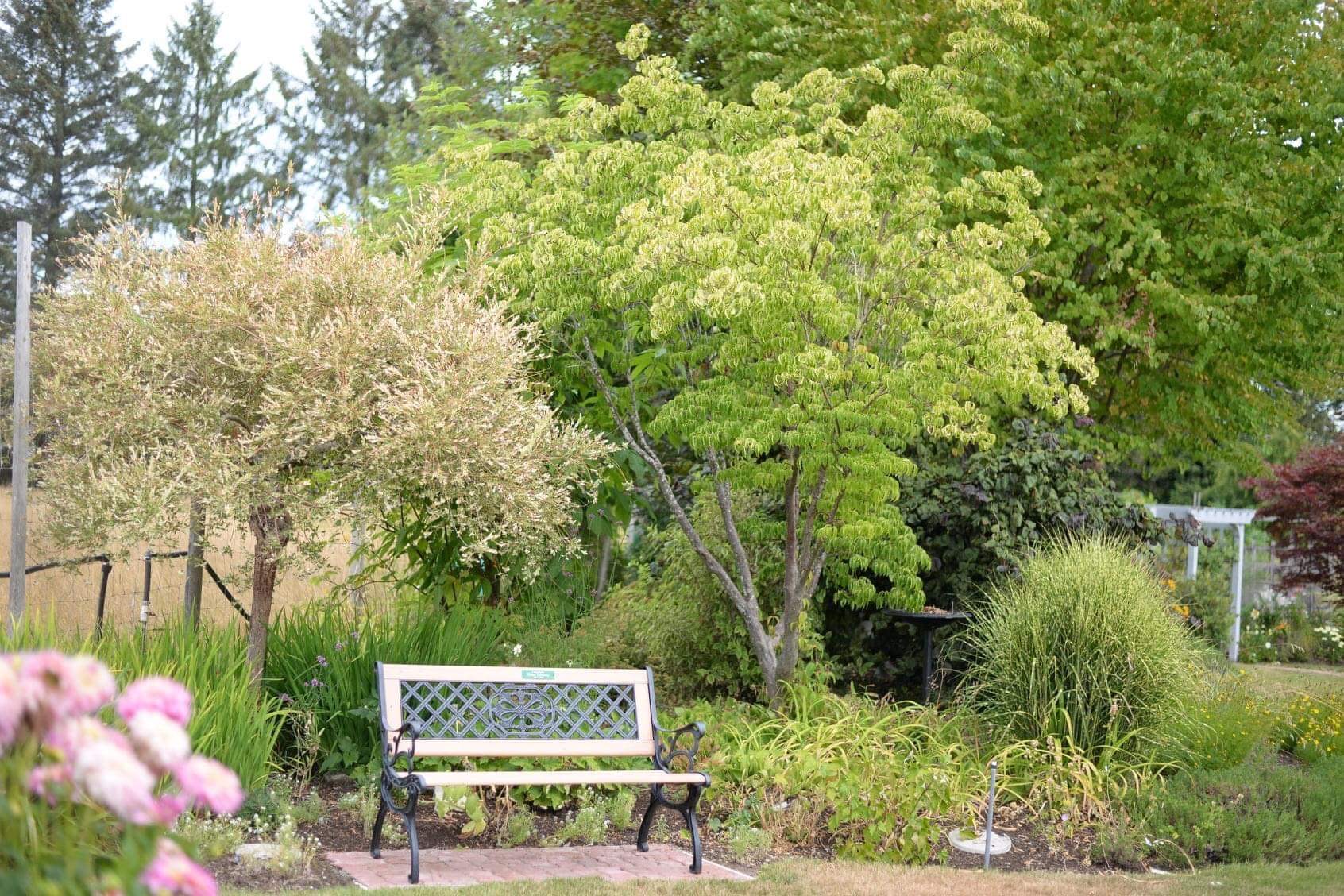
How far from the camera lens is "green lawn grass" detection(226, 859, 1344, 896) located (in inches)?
205

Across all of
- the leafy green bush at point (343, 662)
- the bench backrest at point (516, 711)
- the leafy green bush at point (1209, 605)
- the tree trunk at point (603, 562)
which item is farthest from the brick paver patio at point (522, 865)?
the leafy green bush at point (1209, 605)

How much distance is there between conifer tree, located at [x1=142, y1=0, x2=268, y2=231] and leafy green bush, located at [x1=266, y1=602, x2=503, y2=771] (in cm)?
2287

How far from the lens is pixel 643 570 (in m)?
10.5

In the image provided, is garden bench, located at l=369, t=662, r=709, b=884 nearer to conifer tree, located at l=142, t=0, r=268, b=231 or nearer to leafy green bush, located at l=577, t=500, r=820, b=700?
leafy green bush, located at l=577, t=500, r=820, b=700

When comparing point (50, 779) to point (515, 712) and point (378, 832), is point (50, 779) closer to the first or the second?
point (378, 832)

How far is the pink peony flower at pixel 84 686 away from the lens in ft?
6.89

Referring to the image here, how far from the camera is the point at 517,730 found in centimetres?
641

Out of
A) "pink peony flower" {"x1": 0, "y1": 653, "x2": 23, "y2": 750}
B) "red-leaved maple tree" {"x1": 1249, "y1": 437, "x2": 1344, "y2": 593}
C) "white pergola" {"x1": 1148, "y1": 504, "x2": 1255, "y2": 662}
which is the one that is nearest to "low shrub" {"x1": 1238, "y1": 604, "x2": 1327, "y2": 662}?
"white pergola" {"x1": 1148, "y1": 504, "x2": 1255, "y2": 662}

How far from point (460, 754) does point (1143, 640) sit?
4.09 m

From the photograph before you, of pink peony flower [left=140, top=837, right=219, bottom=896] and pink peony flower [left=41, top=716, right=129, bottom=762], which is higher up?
pink peony flower [left=41, top=716, right=129, bottom=762]

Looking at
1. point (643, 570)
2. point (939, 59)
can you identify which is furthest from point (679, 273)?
point (939, 59)

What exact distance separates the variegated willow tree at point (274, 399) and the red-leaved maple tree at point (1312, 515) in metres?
13.0

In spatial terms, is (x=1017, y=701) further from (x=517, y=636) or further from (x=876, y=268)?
(x=517, y=636)

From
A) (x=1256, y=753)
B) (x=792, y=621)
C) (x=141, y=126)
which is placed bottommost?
(x=1256, y=753)
